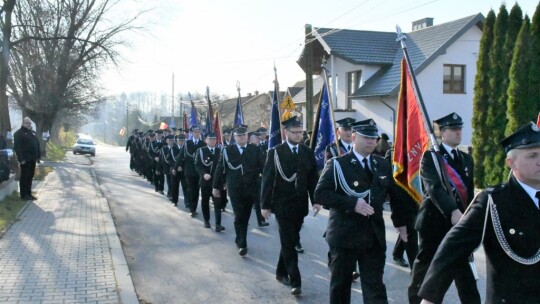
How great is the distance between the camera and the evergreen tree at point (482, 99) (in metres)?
17.6

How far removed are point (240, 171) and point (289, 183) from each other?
2.54m

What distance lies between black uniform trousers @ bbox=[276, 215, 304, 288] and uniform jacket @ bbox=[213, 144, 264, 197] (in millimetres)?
2308

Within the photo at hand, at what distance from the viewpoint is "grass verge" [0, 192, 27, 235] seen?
10336mm

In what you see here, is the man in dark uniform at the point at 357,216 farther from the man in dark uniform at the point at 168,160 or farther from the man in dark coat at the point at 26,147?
the man in dark uniform at the point at 168,160

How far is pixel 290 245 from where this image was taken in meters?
6.41

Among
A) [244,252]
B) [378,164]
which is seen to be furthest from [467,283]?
[244,252]

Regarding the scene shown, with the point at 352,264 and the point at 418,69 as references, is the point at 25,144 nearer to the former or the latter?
the point at 352,264

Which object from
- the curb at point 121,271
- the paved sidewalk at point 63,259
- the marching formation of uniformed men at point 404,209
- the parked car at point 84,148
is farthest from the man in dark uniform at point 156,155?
the parked car at point 84,148

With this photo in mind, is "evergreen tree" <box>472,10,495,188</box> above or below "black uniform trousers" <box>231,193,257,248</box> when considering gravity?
above

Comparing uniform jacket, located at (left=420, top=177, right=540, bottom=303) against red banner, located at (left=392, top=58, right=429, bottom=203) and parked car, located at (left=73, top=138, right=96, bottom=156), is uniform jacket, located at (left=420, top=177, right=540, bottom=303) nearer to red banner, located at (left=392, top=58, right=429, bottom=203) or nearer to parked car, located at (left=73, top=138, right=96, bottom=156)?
red banner, located at (left=392, top=58, right=429, bottom=203)

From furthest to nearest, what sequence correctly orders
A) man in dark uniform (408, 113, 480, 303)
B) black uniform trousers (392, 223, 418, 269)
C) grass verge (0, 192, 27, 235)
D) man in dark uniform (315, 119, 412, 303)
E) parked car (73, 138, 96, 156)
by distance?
1. parked car (73, 138, 96, 156)
2. grass verge (0, 192, 27, 235)
3. black uniform trousers (392, 223, 418, 269)
4. man in dark uniform (408, 113, 480, 303)
5. man in dark uniform (315, 119, 412, 303)

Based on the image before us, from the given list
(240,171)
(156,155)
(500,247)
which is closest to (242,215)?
(240,171)

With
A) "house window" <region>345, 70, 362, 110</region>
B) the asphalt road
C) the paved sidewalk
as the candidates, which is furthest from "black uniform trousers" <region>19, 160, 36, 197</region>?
"house window" <region>345, 70, 362, 110</region>

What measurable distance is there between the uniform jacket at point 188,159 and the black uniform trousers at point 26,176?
11.6 feet
